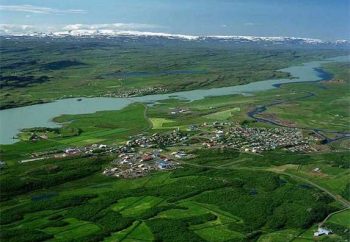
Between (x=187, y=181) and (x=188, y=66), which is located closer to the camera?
(x=187, y=181)

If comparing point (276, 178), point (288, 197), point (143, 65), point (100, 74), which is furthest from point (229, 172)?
point (143, 65)

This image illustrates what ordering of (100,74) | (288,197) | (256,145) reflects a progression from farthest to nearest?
(100,74), (256,145), (288,197)

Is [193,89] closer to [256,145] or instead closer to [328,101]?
[328,101]

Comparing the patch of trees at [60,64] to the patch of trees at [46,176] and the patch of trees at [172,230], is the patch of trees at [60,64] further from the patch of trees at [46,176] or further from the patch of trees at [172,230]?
the patch of trees at [172,230]

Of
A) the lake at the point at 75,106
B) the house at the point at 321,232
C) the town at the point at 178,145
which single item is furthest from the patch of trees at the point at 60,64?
the house at the point at 321,232

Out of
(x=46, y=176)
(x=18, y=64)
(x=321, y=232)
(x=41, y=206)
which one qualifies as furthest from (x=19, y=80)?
(x=321, y=232)

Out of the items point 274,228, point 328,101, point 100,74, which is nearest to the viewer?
point 274,228

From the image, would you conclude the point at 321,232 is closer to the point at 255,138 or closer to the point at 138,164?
the point at 138,164
